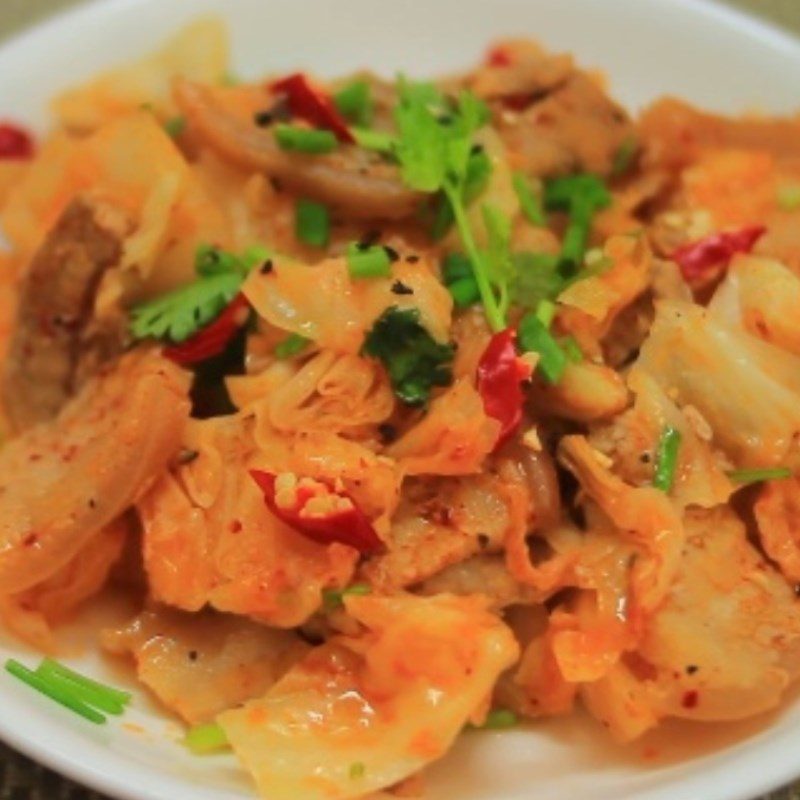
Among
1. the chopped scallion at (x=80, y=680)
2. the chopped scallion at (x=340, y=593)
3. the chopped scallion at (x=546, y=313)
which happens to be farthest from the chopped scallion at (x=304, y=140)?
the chopped scallion at (x=80, y=680)

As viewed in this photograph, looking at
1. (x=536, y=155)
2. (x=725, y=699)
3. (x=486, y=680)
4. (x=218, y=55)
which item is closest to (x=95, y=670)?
(x=486, y=680)

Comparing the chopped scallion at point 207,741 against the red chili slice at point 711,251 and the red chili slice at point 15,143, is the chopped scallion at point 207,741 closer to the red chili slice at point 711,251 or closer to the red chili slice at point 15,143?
the red chili slice at point 711,251

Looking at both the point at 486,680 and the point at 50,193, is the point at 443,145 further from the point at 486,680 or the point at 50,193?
the point at 486,680

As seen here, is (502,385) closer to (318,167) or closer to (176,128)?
(318,167)

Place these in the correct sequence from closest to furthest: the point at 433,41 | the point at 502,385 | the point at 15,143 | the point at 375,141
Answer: the point at 502,385 < the point at 375,141 < the point at 15,143 < the point at 433,41

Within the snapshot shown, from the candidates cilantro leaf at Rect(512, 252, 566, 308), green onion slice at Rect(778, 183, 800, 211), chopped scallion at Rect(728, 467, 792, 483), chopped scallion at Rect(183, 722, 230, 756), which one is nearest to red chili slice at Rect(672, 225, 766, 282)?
green onion slice at Rect(778, 183, 800, 211)

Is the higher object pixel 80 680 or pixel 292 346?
pixel 292 346

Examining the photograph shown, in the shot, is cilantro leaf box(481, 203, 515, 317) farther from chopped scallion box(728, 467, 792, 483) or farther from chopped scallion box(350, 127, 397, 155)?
chopped scallion box(728, 467, 792, 483)

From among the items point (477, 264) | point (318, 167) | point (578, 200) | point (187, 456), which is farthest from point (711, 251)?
point (187, 456)
